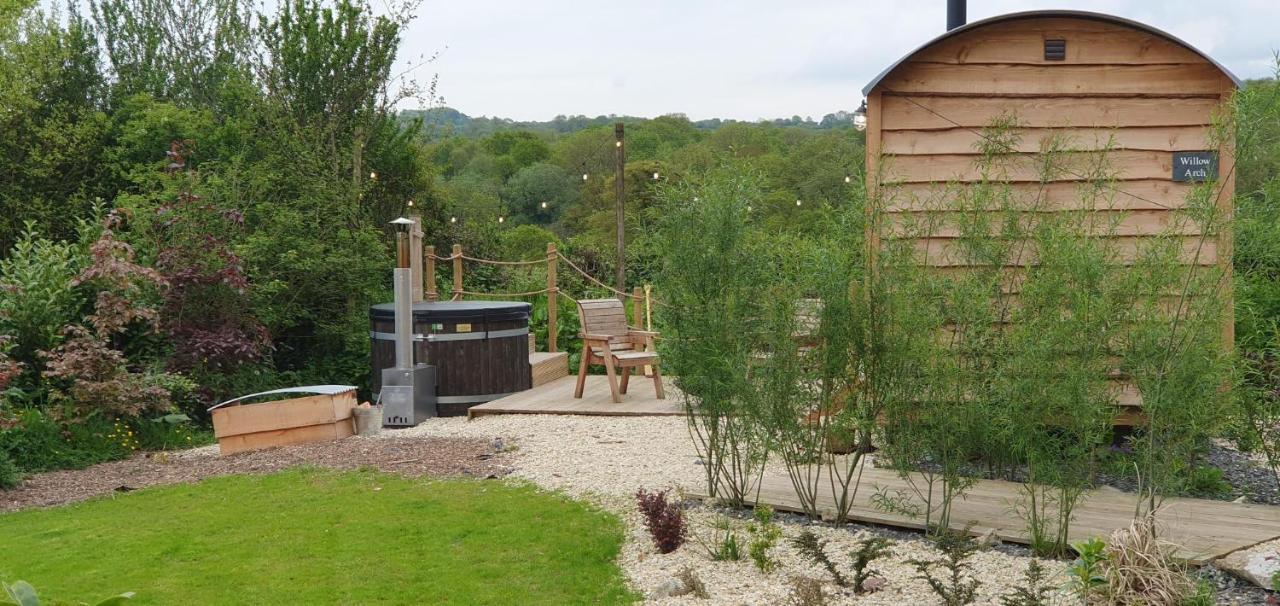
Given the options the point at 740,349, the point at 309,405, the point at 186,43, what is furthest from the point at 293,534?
the point at 186,43

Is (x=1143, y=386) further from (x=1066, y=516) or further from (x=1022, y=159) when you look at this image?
(x=1022, y=159)

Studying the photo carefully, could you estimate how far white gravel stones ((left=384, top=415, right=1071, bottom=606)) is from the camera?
435 cm

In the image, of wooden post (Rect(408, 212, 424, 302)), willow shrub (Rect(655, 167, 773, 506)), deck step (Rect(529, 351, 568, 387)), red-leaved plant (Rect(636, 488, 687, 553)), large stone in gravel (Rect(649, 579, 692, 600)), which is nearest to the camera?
large stone in gravel (Rect(649, 579, 692, 600))

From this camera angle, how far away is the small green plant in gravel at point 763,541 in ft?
15.2

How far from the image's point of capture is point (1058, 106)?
21.4ft

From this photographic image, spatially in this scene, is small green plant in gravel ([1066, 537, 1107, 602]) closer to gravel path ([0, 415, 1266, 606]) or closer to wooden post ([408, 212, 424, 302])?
gravel path ([0, 415, 1266, 606])

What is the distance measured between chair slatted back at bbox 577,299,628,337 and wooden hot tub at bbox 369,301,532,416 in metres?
0.60

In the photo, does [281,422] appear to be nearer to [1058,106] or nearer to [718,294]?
[718,294]

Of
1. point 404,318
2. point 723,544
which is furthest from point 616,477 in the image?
point 404,318

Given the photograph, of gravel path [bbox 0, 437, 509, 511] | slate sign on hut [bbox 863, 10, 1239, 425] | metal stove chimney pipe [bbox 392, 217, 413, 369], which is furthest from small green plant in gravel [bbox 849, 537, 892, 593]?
metal stove chimney pipe [bbox 392, 217, 413, 369]

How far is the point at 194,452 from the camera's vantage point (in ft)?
27.2

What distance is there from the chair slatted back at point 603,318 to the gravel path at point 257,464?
5.77 ft

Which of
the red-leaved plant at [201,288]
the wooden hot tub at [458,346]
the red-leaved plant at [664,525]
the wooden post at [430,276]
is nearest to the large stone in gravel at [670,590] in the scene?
the red-leaved plant at [664,525]

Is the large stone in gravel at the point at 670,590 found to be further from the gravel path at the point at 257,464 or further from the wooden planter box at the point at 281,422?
A: the wooden planter box at the point at 281,422
